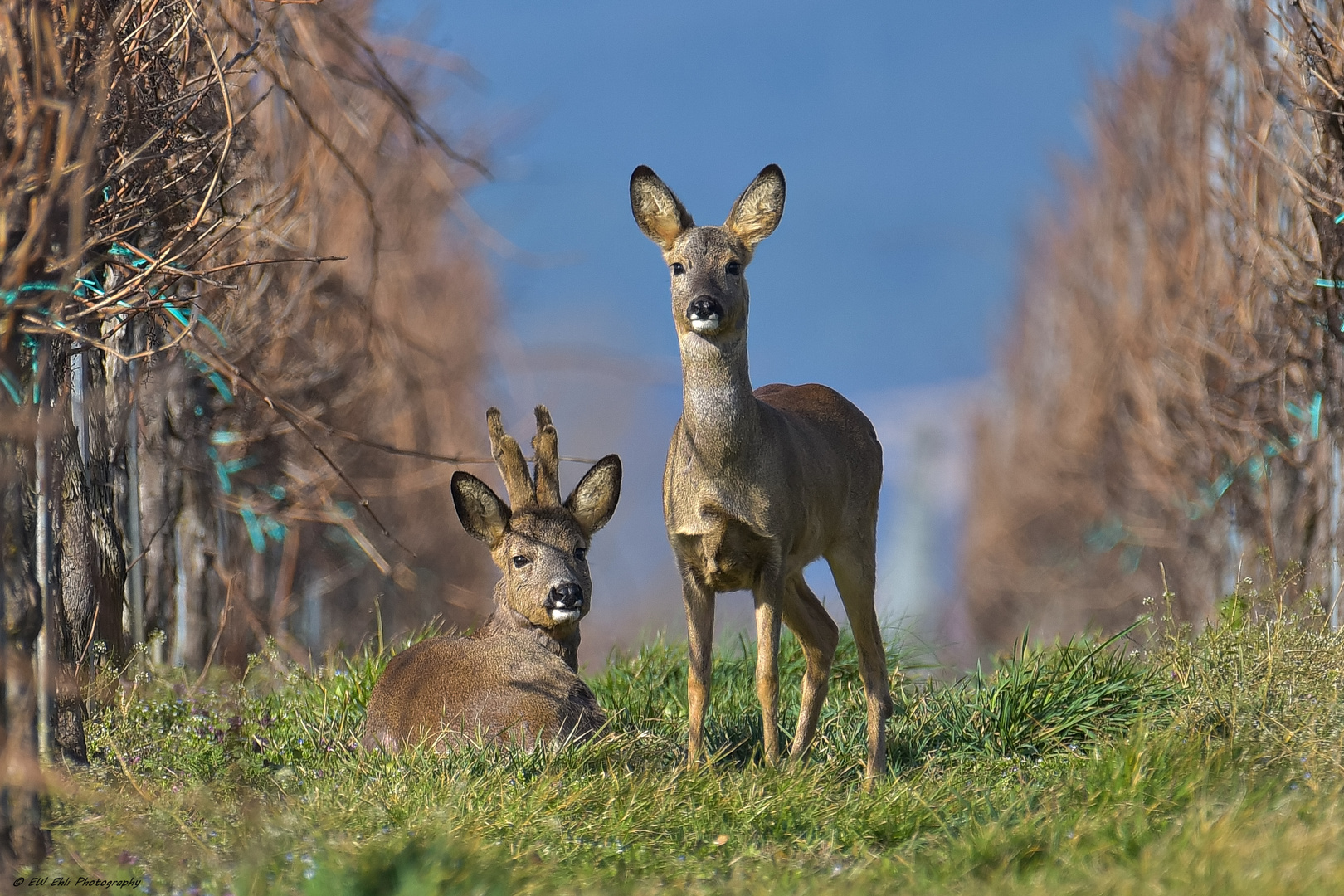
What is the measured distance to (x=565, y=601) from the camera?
6.19 metres

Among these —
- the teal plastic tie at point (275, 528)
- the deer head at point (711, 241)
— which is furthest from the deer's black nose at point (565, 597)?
the teal plastic tie at point (275, 528)

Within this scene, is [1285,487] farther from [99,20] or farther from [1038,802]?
[99,20]

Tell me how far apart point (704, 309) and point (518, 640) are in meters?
1.62

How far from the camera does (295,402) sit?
13.0 meters

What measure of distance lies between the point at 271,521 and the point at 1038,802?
8.15 metres

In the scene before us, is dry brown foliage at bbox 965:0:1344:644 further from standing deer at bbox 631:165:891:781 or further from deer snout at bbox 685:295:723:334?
deer snout at bbox 685:295:723:334

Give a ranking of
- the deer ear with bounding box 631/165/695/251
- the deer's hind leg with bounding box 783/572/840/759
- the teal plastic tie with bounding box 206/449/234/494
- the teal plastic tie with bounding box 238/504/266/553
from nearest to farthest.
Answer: the deer ear with bounding box 631/165/695/251
the deer's hind leg with bounding box 783/572/840/759
the teal plastic tie with bounding box 206/449/234/494
the teal plastic tie with bounding box 238/504/266/553

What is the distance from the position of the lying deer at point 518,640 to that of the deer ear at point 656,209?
905mm

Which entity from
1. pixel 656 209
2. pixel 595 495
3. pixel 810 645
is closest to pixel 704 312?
pixel 656 209

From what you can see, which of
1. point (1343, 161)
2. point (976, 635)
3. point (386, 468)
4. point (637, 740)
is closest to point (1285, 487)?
point (1343, 161)

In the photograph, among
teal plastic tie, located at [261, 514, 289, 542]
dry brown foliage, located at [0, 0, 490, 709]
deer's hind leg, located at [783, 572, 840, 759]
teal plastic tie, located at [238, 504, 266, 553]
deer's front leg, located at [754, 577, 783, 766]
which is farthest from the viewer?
teal plastic tie, located at [261, 514, 289, 542]

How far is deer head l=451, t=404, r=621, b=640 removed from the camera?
6.24m

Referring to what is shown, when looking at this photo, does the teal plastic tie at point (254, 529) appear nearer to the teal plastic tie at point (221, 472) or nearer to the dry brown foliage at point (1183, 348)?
the teal plastic tie at point (221, 472)

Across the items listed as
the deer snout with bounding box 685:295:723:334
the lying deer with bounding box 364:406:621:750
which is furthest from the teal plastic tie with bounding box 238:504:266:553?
the deer snout with bounding box 685:295:723:334
